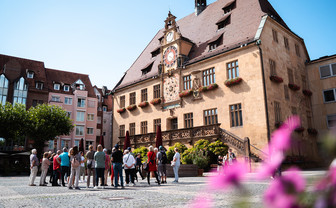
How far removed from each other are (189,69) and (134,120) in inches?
438

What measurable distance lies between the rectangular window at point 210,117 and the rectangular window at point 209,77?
2922mm

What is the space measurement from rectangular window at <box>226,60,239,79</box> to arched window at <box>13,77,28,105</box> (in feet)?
119

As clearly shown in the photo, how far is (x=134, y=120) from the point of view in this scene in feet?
A: 119

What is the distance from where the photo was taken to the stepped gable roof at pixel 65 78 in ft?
171

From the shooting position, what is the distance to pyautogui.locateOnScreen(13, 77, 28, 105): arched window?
4588 cm

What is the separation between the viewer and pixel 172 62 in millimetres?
31844

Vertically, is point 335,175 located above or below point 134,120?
below

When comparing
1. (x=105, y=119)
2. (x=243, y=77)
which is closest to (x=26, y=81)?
(x=105, y=119)

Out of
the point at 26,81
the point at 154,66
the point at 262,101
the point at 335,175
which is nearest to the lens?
the point at 335,175

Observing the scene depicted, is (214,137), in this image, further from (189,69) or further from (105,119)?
(105,119)

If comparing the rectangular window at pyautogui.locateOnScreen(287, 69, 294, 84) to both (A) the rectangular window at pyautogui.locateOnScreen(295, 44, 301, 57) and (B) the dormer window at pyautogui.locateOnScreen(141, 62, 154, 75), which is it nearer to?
(A) the rectangular window at pyautogui.locateOnScreen(295, 44, 301, 57)

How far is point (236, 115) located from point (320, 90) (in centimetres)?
1160

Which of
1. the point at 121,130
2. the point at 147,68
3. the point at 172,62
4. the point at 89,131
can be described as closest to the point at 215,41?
the point at 172,62

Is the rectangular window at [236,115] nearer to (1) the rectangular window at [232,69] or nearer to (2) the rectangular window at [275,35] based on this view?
(1) the rectangular window at [232,69]
